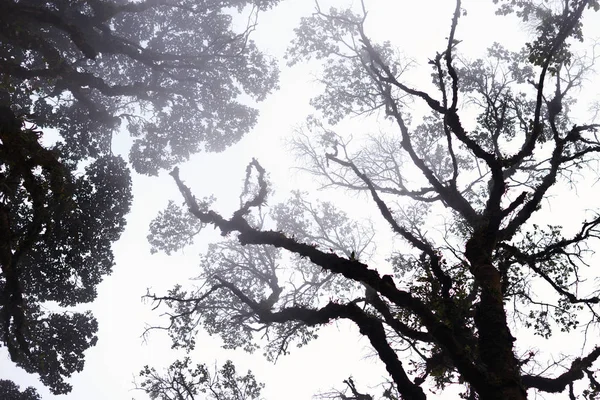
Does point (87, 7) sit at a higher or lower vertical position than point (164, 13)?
lower

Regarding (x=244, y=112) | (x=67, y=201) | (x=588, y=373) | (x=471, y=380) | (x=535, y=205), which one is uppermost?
(x=244, y=112)

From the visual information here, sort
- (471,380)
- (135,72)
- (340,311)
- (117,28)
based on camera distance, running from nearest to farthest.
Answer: (471,380), (340,311), (117,28), (135,72)

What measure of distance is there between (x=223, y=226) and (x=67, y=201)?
15.8 feet

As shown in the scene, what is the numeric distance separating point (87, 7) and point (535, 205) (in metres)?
20.0

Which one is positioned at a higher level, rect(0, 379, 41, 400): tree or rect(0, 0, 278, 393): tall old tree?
rect(0, 0, 278, 393): tall old tree

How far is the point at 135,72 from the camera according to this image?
21.2 m

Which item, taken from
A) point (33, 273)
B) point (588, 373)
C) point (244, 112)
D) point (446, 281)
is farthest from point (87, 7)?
point (588, 373)

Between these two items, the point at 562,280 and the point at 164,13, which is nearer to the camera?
the point at 562,280

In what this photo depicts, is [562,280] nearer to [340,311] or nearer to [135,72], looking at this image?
[340,311]

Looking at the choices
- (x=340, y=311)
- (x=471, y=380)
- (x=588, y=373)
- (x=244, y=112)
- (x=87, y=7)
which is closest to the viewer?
(x=471, y=380)

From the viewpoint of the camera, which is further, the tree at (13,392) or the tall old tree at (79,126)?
the tree at (13,392)

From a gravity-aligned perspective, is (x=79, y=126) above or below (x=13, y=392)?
above

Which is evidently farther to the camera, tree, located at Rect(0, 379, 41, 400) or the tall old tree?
tree, located at Rect(0, 379, 41, 400)

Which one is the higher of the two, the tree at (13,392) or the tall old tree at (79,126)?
the tall old tree at (79,126)
